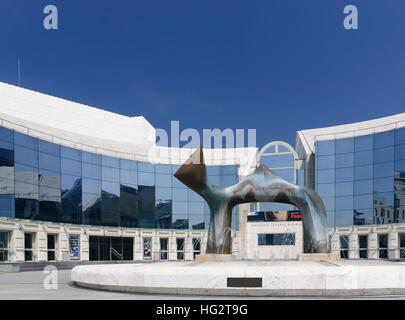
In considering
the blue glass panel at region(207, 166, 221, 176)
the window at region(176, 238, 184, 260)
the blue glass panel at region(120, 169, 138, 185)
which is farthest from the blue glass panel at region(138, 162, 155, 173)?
the window at region(176, 238, 184, 260)

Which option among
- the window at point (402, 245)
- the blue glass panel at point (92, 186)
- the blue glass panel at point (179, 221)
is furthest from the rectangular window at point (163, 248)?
the window at point (402, 245)

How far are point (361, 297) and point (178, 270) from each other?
533cm

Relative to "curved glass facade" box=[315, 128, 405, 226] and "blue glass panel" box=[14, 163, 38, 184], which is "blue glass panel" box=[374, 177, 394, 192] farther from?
"blue glass panel" box=[14, 163, 38, 184]

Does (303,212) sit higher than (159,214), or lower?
higher

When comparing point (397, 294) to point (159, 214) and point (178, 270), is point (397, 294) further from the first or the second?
point (159, 214)

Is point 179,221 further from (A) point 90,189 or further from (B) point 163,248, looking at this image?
(A) point 90,189

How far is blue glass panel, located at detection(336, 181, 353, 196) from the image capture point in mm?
49531

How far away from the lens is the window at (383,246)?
46531 mm

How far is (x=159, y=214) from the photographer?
5450 cm

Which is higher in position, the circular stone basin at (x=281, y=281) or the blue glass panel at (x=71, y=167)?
the blue glass panel at (x=71, y=167)

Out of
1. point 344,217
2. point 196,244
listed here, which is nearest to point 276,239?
point 344,217

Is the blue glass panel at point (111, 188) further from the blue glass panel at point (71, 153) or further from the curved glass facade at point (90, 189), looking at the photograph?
the blue glass panel at point (71, 153)
